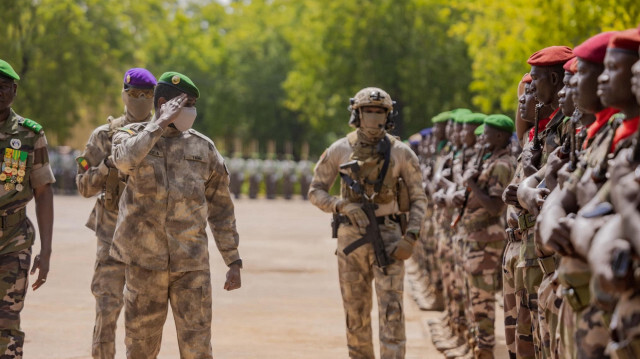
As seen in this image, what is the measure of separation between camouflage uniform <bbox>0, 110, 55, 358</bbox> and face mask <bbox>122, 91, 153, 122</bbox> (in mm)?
1112

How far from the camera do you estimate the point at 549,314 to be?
5.81 m

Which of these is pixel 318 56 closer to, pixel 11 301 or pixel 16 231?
pixel 16 231

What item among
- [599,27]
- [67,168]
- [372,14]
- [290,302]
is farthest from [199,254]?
[372,14]

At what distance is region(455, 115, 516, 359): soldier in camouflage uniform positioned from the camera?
9227mm

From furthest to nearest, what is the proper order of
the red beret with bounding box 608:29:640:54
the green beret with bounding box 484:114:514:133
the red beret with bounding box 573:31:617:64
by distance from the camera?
the green beret with bounding box 484:114:514:133 → the red beret with bounding box 573:31:617:64 → the red beret with bounding box 608:29:640:54

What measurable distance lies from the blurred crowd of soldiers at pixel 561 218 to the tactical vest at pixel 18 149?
3.17 meters

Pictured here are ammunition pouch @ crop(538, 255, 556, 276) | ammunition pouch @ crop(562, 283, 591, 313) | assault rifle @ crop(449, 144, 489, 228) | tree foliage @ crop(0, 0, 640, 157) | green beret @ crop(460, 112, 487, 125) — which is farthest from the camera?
tree foliage @ crop(0, 0, 640, 157)

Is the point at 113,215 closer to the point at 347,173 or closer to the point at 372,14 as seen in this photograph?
the point at 347,173

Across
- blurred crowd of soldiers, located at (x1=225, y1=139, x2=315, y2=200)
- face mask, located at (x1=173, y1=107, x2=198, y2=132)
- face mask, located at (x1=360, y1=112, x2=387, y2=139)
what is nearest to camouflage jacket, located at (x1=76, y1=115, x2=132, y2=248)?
face mask, located at (x1=173, y1=107, x2=198, y2=132)

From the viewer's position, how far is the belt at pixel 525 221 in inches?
273

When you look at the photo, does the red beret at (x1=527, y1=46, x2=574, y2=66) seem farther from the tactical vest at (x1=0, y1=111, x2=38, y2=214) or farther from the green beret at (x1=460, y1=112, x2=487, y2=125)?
the green beret at (x1=460, y1=112, x2=487, y2=125)

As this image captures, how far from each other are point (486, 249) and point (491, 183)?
599 millimetres

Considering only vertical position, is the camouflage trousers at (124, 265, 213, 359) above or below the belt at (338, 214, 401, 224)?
below

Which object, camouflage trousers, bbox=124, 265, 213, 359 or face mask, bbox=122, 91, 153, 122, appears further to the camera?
face mask, bbox=122, 91, 153, 122
